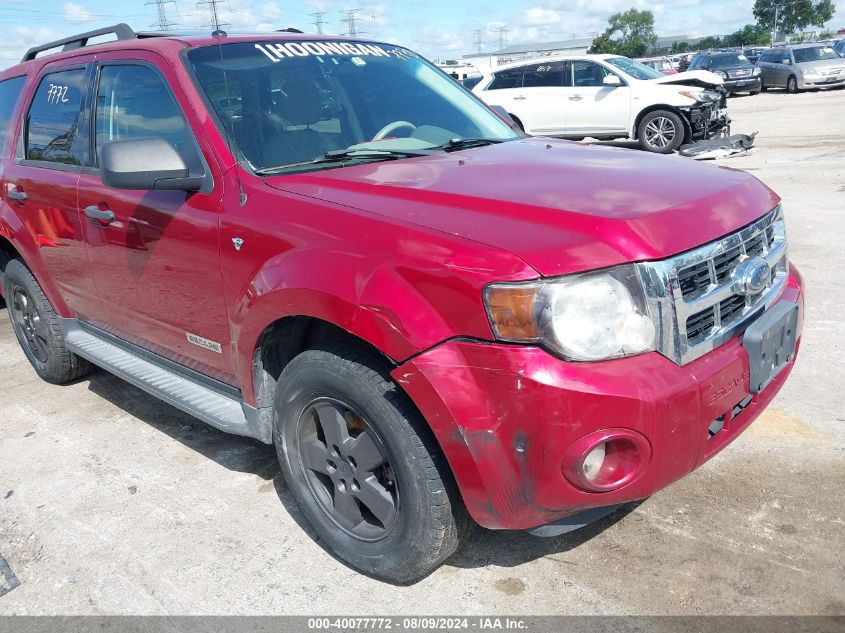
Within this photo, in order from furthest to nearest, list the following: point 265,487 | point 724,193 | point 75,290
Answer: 1. point 75,290
2. point 265,487
3. point 724,193

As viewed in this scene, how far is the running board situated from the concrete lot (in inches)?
15.9

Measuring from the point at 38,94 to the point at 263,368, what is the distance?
2.48m

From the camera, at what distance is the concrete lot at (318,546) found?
2498 millimetres

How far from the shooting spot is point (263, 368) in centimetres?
285

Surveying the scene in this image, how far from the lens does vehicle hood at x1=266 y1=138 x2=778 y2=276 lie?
6.84 feet

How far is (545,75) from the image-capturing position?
1394cm

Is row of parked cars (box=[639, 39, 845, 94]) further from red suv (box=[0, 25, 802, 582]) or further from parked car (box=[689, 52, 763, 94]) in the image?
red suv (box=[0, 25, 802, 582])

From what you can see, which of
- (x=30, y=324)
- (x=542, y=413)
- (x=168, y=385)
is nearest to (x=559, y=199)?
(x=542, y=413)

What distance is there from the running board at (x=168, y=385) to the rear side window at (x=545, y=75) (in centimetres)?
1142

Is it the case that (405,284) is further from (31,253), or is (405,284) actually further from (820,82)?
(820,82)

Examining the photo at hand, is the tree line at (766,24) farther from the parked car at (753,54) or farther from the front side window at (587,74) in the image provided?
the front side window at (587,74)

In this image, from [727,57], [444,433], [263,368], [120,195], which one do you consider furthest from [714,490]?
[727,57]

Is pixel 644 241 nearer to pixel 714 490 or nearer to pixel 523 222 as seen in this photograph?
pixel 523 222

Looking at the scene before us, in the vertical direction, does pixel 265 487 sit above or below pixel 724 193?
below
